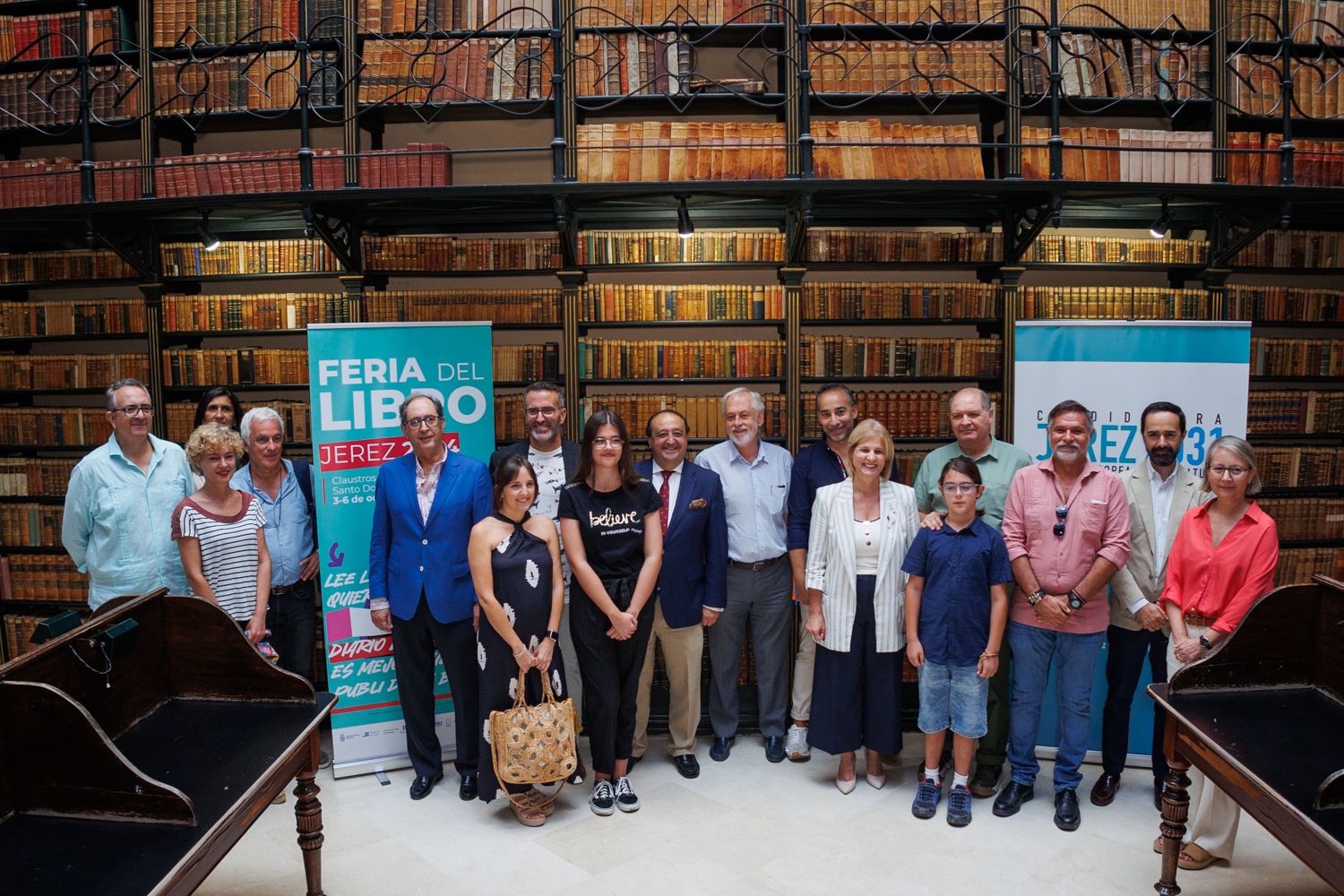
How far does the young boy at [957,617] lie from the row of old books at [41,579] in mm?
4419

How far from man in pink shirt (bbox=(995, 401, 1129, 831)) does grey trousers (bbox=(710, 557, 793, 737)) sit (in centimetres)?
94

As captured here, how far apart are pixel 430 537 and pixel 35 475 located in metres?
2.96

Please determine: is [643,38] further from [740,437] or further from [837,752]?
[837,752]

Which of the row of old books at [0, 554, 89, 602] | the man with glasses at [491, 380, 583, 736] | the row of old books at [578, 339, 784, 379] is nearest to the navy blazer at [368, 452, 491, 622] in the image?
the man with glasses at [491, 380, 583, 736]

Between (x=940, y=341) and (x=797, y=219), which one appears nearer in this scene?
(x=797, y=219)

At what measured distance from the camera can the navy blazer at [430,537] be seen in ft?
10.8

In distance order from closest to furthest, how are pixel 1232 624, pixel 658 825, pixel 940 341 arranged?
pixel 1232 624
pixel 658 825
pixel 940 341

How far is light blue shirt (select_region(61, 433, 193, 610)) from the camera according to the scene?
3279 mm

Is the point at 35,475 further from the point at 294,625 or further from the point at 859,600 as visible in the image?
the point at 859,600

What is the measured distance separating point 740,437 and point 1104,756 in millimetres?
1900

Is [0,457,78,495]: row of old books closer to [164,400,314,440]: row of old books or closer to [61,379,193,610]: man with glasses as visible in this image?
[164,400,314,440]: row of old books

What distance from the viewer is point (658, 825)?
3.18 m

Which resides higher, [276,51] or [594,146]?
[276,51]

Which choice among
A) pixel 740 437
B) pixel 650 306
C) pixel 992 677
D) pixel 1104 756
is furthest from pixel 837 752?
pixel 650 306
